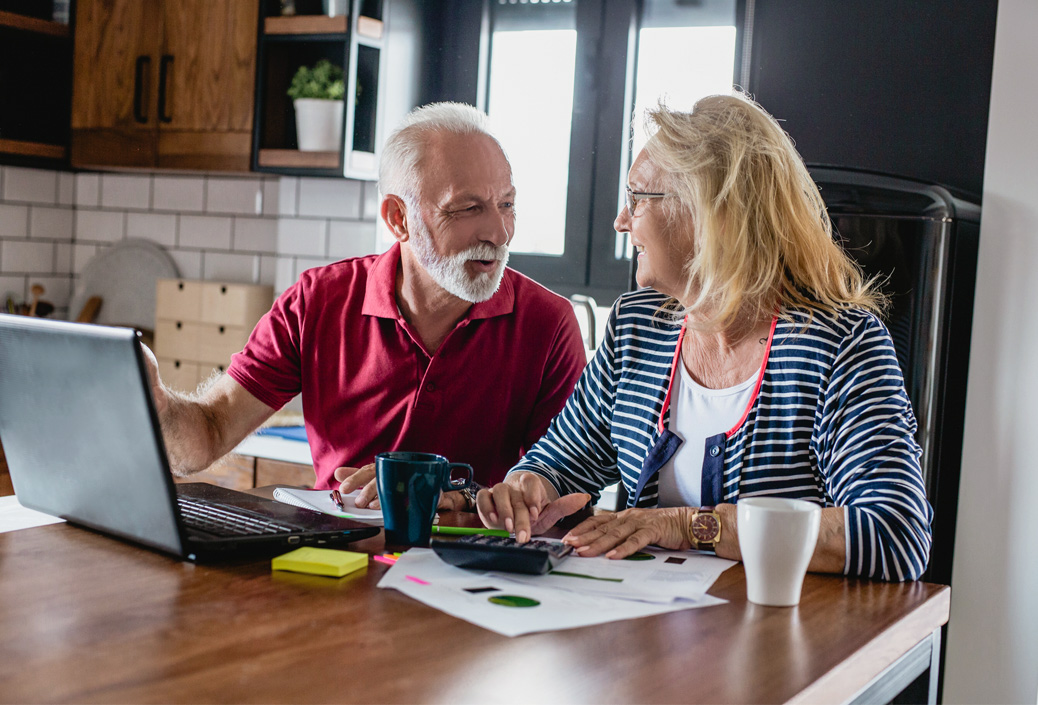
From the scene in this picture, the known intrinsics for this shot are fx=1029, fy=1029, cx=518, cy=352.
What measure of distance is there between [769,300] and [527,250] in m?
1.68

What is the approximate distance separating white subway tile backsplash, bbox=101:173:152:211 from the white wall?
2.90 meters

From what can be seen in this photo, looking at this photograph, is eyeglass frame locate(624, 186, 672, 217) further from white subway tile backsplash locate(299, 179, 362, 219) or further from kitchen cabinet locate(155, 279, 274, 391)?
kitchen cabinet locate(155, 279, 274, 391)

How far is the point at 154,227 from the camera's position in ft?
12.6

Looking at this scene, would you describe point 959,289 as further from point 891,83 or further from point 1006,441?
point 891,83

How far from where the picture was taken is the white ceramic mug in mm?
1062

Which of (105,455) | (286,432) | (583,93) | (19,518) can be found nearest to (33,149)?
(286,432)

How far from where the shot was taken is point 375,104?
10.5ft

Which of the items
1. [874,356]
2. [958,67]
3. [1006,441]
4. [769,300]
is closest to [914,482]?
[874,356]

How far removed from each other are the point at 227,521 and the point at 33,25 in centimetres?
294

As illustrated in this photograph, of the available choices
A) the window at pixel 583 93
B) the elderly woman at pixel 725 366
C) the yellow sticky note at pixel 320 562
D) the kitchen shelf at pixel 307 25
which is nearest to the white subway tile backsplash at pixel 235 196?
the kitchen shelf at pixel 307 25

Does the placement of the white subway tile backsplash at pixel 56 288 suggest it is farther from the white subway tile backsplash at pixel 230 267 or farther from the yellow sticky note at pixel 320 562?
the yellow sticky note at pixel 320 562

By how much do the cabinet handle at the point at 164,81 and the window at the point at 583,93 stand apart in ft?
3.45

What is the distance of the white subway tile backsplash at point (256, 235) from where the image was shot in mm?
3604

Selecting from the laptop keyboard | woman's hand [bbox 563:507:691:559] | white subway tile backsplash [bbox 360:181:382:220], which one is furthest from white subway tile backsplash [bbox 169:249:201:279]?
woman's hand [bbox 563:507:691:559]
